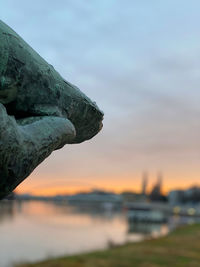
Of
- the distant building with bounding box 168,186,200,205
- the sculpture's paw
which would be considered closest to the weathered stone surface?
the sculpture's paw

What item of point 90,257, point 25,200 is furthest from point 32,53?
point 25,200

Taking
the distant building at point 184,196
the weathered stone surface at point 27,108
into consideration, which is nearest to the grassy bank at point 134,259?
the weathered stone surface at point 27,108

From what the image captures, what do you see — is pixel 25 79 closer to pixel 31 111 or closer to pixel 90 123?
pixel 31 111

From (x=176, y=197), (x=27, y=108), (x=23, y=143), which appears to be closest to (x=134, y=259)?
(x=27, y=108)

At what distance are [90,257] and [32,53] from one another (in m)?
10.0

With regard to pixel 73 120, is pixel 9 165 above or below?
below

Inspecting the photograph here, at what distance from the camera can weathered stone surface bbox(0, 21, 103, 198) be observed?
6.02 feet

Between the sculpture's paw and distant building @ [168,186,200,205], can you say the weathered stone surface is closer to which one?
the sculpture's paw

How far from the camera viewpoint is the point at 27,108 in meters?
2.14

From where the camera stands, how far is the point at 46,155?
210cm

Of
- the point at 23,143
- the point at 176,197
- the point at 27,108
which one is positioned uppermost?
the point at 27,108

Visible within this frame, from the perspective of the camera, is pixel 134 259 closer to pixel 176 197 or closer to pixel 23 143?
pixel 23 143

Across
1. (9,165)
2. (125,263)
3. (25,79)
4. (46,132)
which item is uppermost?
(25,79)

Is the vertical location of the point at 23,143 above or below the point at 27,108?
below
